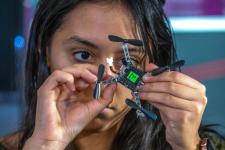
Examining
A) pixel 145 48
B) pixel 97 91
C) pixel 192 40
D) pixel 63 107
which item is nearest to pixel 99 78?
pixel 97 91

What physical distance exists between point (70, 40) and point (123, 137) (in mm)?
391

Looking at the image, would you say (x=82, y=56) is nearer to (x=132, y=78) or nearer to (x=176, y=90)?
(x=132, y=78)

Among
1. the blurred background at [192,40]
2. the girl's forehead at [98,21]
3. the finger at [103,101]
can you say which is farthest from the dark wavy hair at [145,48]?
the blurred background at [192,40]

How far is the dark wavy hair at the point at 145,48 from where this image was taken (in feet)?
4.32

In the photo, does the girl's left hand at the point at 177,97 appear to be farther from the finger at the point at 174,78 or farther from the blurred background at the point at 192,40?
the blurred background at the point at 192,40

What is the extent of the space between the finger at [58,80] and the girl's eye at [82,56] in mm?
142

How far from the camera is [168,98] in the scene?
3.44 feet

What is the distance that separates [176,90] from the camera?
1.04 metres

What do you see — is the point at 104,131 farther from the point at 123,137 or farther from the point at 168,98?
the point at 168,98

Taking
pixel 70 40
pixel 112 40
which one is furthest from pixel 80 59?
pixel 112 40

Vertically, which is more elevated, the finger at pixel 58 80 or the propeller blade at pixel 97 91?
the finger at pixel 58 80

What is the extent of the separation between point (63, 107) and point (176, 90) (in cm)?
31

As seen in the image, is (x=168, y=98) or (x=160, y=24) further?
(x=160, y=24)

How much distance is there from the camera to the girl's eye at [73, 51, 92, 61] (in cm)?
123
